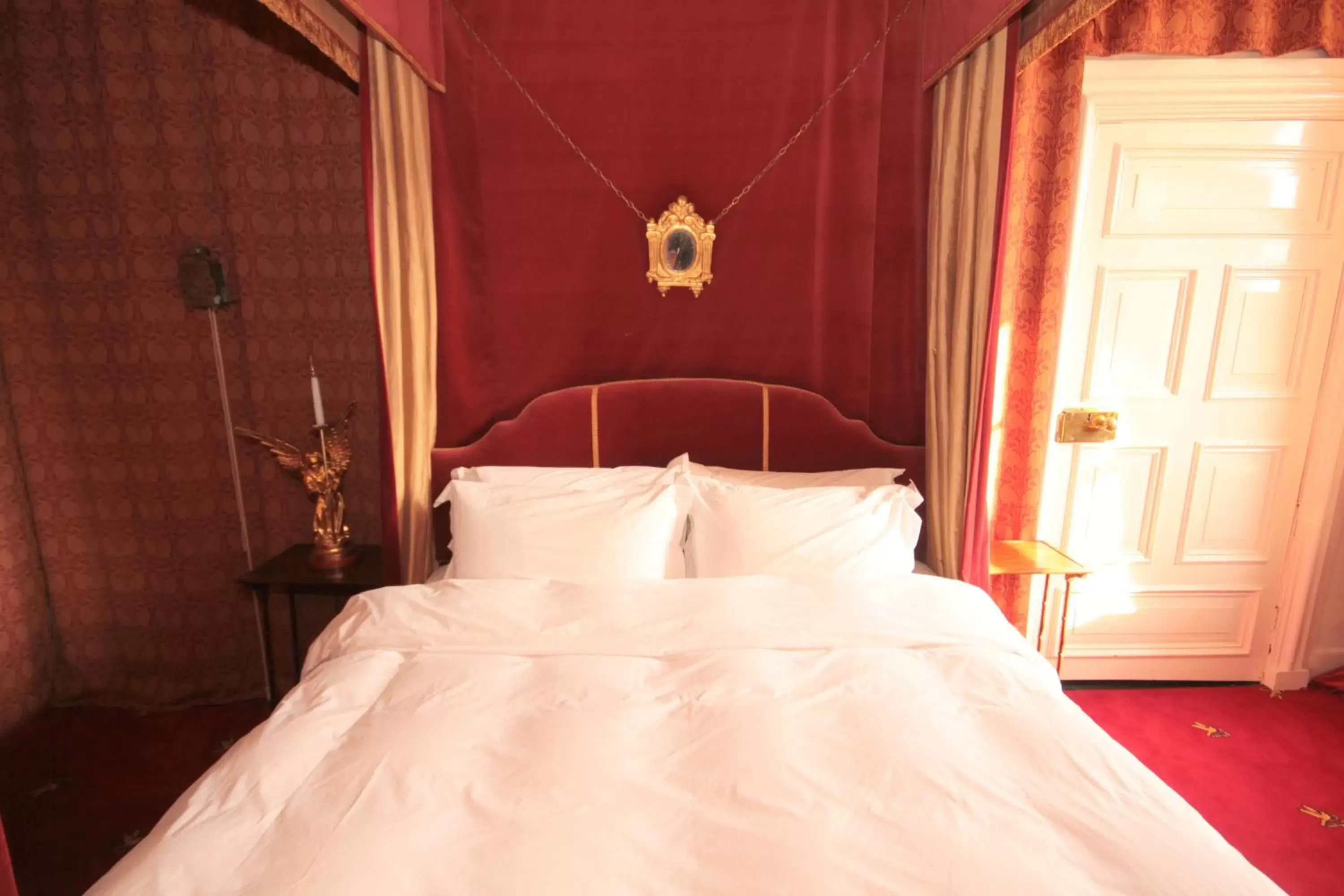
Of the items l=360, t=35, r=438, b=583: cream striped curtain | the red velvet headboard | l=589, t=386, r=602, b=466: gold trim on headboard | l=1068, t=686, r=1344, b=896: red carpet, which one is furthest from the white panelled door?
l=360, t=35, r=438, b=583: cream striped curtain

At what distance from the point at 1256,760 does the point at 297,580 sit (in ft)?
11.6

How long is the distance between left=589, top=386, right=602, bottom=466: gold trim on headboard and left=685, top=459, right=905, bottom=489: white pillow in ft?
1.21

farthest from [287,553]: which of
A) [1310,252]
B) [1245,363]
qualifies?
[1310,252]

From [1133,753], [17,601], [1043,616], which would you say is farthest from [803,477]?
[17,601]

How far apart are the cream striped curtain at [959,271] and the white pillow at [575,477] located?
936 mm

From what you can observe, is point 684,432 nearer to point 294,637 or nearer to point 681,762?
point 681,762

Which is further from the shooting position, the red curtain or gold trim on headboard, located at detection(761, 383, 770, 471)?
gold trim on headboard, located at detection(761, 383, 770, 471)

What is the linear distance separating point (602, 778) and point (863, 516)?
4.29ft

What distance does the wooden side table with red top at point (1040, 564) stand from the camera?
2.63 meters

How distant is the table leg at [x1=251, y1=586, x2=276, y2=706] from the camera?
2730 mm

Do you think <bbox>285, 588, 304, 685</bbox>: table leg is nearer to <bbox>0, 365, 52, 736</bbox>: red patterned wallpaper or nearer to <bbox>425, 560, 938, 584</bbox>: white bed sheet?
<bbox>425, 560, 938, 584</bbox>: white bed sheet

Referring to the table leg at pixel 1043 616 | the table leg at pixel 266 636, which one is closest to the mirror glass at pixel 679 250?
the table leg at pixel 1043 616

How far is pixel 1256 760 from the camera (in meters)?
2.57

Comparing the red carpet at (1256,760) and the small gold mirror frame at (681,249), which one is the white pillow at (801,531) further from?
the red carpet at (1256,760)
